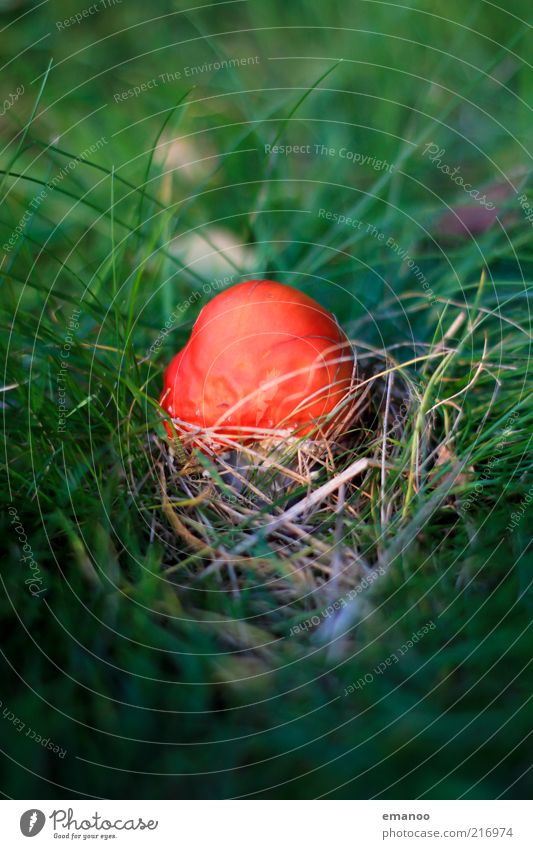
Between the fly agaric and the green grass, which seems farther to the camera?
the fly agaric

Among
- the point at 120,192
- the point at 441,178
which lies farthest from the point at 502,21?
the point at 120,192

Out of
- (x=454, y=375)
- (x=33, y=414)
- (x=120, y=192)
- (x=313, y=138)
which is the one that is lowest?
(x=33, y=414)

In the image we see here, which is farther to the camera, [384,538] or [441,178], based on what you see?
[441,178]

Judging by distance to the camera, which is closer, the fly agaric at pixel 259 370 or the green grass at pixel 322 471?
the green grass at pixel 322 471

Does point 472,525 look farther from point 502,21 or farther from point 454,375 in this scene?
point 502,21
